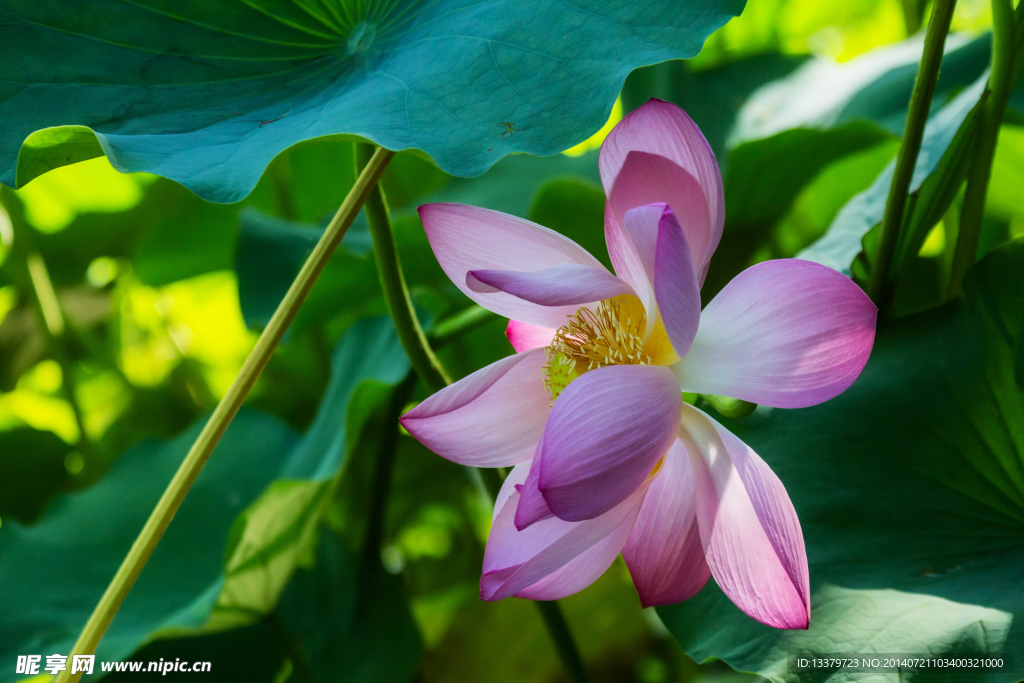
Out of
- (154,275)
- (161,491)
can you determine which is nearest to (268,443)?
(161,491)

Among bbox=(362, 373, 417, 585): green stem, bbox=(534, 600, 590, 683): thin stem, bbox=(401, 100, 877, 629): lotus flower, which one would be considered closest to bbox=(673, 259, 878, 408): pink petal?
bbox=(401, 100, 877, 629): lotus flower

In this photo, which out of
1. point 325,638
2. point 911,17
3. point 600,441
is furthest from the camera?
point 911,17

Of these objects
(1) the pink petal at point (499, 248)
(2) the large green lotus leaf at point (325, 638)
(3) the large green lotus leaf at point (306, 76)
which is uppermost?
(3) the large green lotus leaf at point (306, 76)

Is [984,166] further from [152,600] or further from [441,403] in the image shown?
[152,600]

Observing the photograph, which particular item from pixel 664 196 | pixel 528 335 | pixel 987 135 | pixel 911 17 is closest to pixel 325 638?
pixel 528 335

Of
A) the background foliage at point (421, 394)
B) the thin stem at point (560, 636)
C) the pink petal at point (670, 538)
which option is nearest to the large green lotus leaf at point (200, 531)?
the background foliage at point (421, 394)

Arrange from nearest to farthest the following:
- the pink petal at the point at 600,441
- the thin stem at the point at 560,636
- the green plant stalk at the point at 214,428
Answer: the pink petal at the point at 600,441
the green plant stalk at the point at 214,428
the thin stem at the point at 560,636

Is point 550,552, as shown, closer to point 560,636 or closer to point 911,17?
point 560,636

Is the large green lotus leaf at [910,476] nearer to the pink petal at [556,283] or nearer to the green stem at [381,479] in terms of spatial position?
the pink petal at [556,283]

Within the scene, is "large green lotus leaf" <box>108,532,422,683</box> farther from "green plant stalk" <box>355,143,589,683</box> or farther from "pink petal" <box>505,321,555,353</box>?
"pink petal" <box>505,321,555,353</box>
